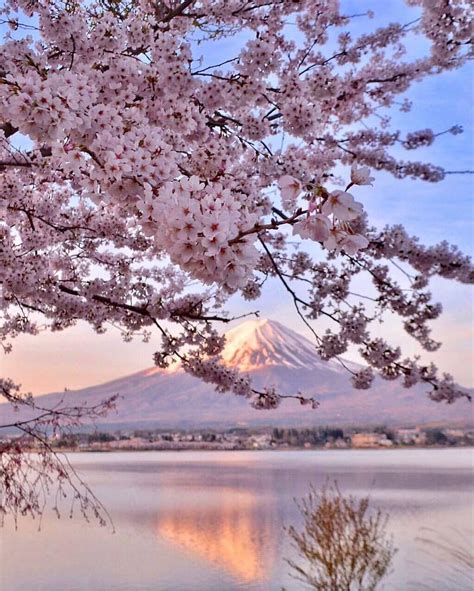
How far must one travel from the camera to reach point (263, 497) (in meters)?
23.4

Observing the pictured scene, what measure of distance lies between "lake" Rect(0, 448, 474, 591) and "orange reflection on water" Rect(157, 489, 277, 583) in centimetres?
2

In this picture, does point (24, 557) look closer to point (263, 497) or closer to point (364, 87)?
point (364, 87)

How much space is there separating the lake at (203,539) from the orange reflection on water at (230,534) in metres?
0.02

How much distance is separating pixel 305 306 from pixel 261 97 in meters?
1.09

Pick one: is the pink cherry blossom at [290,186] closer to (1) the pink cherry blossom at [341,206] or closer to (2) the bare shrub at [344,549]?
(1) the pink cherry blossom at [341,206]

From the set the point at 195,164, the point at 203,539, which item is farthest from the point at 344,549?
the point at 203,539

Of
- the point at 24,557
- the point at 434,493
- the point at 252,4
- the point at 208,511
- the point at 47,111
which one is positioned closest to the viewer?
the point at 47,111

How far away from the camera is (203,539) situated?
14.2m

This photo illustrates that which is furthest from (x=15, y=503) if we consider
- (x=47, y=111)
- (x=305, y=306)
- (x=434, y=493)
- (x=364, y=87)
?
(x=434, y=493)

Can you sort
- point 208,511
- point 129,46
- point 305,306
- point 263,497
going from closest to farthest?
point 129,46 → point 305,306 → point 208,511 → point 263,497

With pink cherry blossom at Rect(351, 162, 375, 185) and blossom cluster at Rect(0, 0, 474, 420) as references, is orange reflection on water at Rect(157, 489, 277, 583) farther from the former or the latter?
pink cherry blossom at Rect(351, 162, 375, 185)

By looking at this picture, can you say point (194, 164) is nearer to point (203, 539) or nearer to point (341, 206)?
point (341, 206)

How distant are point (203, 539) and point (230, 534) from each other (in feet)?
2.27

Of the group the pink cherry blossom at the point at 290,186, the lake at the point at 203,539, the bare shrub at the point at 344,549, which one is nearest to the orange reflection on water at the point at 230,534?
the lake at the point at 203,539
